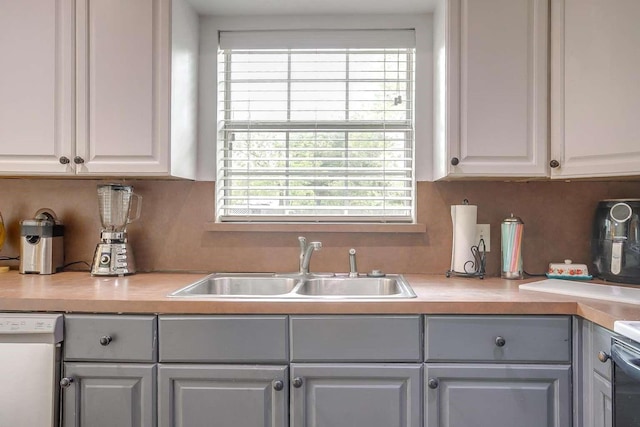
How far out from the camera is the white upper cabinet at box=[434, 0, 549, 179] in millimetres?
1765

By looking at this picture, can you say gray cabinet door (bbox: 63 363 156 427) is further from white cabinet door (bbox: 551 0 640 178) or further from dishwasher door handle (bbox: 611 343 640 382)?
white cabinet door (bbox: 551 0 640 178)

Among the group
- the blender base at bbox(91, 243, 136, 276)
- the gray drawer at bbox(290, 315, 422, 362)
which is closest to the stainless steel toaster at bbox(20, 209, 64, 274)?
the blender base at bbox(91, 243, 136, 276)

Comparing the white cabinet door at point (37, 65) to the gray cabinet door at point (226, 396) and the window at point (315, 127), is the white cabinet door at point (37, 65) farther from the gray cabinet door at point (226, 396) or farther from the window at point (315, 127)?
the gray cabinet door at point (226, 396)

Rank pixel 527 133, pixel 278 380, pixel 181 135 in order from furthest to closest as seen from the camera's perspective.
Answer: pixel 181 135 → pixel 527 133 → pixel 278 380

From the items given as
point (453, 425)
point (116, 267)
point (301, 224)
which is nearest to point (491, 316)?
point (453, 425)

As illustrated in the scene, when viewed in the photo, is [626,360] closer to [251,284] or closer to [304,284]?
[304,284]

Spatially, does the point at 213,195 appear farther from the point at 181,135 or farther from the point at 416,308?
the point at 416,308

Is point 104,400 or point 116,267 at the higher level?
point 116,267

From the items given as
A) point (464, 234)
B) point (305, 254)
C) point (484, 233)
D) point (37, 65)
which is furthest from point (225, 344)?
point (37, 65)

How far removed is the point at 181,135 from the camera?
76.1 inches

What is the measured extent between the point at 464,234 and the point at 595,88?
782mm

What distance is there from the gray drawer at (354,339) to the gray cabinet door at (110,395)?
1.73ft

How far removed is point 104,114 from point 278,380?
133cm

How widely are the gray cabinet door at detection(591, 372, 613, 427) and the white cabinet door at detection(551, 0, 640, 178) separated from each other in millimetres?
778
